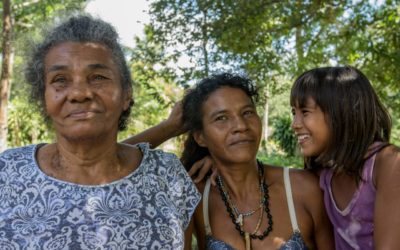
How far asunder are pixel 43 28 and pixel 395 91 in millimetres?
5079

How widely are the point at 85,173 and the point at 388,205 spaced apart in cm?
129

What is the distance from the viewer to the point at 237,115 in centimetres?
268

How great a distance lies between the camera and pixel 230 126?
2.66m

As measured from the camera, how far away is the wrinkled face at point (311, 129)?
2.50 m

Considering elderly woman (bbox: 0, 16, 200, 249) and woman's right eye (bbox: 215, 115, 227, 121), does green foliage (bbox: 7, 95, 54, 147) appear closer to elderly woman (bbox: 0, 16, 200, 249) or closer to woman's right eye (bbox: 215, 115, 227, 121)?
woman's right eye (bbox: 215, 115, 227, 121)

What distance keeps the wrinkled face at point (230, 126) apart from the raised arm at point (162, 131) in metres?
0.25

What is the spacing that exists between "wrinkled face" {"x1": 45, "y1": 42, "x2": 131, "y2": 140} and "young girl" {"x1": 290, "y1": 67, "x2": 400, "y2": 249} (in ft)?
3.23

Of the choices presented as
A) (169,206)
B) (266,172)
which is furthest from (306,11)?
(169,206)

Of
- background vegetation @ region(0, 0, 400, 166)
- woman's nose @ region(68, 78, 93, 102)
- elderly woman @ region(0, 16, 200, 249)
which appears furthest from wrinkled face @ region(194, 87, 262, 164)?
background vegetation @ region(0, 0, 400, 166)

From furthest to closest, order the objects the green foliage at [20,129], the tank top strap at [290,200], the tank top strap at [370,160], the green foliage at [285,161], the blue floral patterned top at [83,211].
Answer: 1. the green foliage at [20,129]
2. the green foliage at [285,161]
3. the tank top strap at [290,200]
4. the tank top strap at [370,160]
5. the blue floral patterned top at [83,211]

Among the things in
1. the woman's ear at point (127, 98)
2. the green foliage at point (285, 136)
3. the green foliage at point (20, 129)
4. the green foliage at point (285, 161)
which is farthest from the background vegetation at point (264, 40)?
the green foliage at point (285, 136)

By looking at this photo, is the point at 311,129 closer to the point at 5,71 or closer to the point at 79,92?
the point at 79,92

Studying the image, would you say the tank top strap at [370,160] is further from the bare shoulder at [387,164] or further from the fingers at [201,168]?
the fingers at [201,168]

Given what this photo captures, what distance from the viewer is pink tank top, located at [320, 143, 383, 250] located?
A: 7.55 feet
